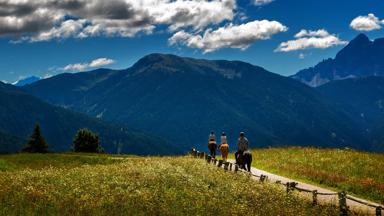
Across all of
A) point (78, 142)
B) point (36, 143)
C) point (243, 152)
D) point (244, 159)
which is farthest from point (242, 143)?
point (78, 142)

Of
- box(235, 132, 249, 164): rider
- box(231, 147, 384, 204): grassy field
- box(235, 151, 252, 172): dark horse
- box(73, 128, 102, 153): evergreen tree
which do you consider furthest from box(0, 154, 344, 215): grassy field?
box(73, 128, 102, 153): evergreen tree

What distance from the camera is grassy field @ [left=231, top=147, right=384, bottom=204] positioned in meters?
31.9

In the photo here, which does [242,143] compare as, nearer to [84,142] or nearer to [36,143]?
[84,142]

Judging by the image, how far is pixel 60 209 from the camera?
865 inches

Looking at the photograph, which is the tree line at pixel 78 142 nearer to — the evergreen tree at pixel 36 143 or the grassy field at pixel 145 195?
the evergreen tree at pixel 36 143

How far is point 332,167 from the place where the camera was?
4119cm

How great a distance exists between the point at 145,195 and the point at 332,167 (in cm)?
2137

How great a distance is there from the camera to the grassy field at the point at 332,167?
105 ft

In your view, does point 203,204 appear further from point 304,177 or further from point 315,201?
point 304,177

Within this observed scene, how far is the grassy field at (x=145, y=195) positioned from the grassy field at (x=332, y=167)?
19.6ft

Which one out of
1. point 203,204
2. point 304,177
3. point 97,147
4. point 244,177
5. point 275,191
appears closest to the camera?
point 203,204

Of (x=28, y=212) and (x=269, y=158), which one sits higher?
(x=269, y=158)

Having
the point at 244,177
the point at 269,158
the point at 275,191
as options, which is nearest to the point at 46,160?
the point at 269,158

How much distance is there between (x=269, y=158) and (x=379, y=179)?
14788 millimetres
